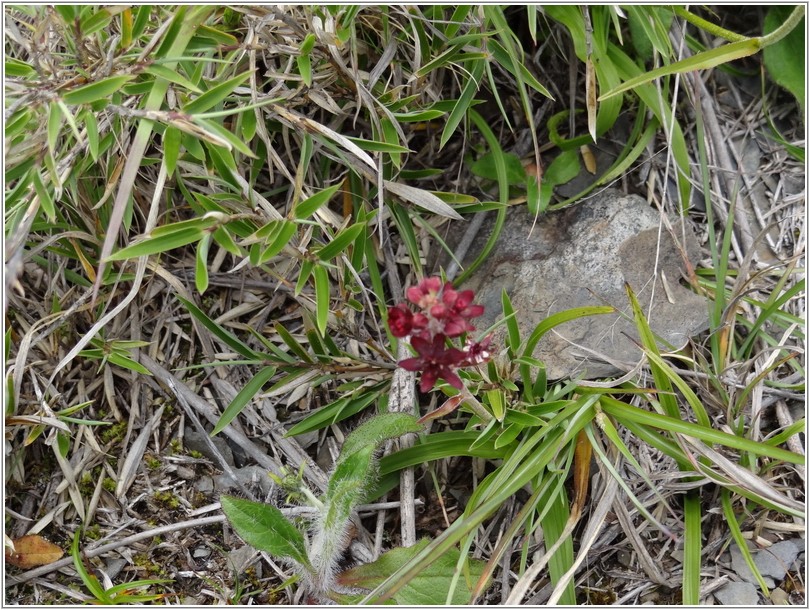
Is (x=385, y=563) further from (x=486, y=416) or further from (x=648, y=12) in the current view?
(x=648, y=12)

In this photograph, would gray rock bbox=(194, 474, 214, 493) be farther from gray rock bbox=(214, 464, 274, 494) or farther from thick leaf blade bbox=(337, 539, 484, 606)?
thick leaf blade bbox=(337, 539, 484, 606)

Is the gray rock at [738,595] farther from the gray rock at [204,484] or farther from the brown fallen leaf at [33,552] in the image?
the brown fallen leaf at [33,552]

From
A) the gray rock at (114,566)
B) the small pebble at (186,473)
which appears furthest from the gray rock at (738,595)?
the gray rock at (114,566)

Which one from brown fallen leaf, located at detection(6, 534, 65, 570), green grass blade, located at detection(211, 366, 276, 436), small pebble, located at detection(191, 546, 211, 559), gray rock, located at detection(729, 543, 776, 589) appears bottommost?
gray rock, located at detection(729, 543, 776, 589)

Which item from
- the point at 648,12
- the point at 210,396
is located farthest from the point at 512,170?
the point at 210,396

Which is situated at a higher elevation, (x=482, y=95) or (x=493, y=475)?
(x=482, y=95)

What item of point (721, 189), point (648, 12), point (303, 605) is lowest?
point (303, 605)

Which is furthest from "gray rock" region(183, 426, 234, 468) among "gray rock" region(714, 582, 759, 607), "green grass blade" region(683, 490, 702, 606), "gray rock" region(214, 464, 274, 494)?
"gray rock" region(714, 582, 759, 607)
